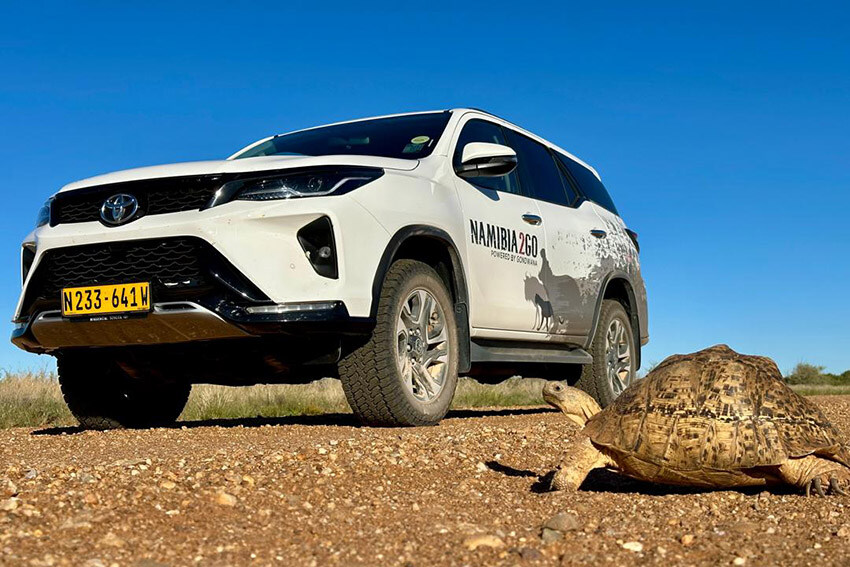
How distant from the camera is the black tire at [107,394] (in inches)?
262

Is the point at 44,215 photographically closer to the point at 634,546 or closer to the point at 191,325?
the point at 191,325

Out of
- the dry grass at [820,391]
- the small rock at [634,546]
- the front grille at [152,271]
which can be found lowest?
Answer: the dry grass at [820,391]

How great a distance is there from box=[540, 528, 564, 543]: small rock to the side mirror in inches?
147

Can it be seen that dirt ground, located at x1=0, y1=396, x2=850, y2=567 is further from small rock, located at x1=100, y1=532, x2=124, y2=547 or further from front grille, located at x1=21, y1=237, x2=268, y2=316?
front grille, located at x1=21, y1=237, x2=268, y2=316

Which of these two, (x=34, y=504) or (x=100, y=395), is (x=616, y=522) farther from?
(x=100, y=395)

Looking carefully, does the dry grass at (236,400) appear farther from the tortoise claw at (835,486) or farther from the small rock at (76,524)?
the tortoise claw at (835,486)

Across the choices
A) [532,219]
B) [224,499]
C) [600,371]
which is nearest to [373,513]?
[224,499]

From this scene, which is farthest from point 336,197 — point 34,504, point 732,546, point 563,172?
point 563,172

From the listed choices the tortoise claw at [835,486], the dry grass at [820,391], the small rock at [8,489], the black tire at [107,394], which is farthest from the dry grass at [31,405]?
the dry grass at [820,391]

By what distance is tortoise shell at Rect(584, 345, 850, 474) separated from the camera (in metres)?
3.95

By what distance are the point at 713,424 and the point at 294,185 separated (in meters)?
2.73

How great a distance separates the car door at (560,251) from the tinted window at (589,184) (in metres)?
0.25

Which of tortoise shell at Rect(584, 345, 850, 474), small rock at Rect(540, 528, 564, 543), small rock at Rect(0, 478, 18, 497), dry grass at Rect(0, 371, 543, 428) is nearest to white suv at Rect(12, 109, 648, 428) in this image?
small rock at Rect(0, 478, 18, 497)

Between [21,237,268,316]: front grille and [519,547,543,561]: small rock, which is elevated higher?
[21,237,268,316]: front grille
